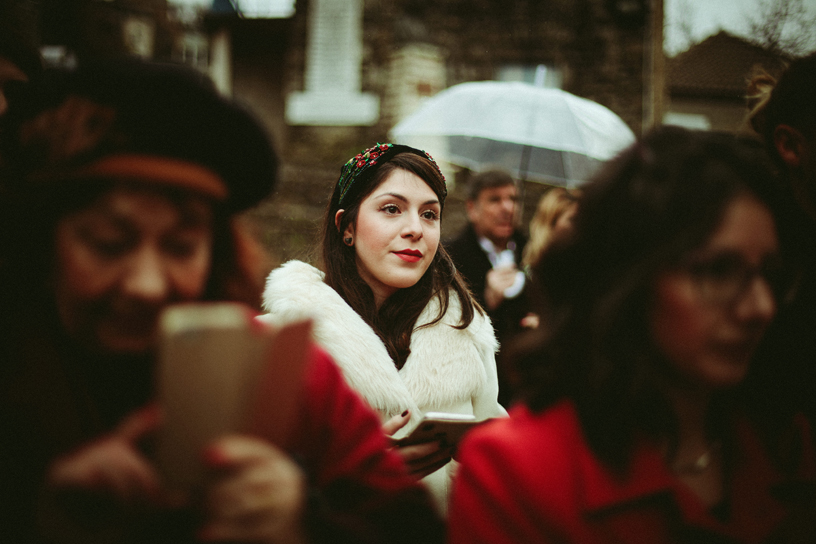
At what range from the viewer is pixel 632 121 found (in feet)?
35.3

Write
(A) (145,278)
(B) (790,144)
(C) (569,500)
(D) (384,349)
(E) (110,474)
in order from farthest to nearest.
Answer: (D) (384,349) < (B) (790,144) < (C) (569,500) < (A) (145,278) < (E) (110,474)

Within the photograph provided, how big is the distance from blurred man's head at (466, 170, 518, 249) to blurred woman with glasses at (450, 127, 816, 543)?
3155mm

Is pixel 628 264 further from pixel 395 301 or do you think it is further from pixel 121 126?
pixel 395 301

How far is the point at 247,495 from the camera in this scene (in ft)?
2.88

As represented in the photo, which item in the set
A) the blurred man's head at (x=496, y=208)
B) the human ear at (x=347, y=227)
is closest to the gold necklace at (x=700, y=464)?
the human ear at (x=347, y=227)

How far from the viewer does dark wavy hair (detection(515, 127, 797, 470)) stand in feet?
3.96

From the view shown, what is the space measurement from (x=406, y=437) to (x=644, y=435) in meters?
0.86

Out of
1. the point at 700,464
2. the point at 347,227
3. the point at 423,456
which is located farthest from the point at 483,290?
the point at 700,464

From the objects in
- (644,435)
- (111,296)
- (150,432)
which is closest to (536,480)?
(644,435)

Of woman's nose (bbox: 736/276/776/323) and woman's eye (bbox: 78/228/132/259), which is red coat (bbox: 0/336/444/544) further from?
woman's nose (bbox: 736/276/776/323)

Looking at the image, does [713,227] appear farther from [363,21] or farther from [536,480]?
[363,21]

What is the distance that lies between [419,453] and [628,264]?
1.02 metres

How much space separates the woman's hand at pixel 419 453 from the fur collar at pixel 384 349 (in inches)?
3.9

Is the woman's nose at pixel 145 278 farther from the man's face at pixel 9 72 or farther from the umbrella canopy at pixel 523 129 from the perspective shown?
the umbrella canopy at pixel 523 129
